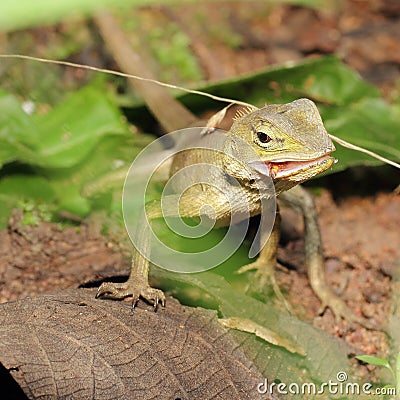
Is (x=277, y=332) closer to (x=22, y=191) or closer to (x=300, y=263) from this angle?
(x=300, y=263)

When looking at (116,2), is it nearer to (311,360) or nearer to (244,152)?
(244,152)

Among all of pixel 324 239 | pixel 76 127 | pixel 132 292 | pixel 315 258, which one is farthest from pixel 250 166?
pixel 76 127

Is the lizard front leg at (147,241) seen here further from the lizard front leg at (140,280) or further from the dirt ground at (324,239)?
the dirt ground at (324,239)

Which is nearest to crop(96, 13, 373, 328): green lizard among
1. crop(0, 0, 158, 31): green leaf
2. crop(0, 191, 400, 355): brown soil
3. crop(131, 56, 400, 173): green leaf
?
crop(0, 191, 400, 355): brown soil

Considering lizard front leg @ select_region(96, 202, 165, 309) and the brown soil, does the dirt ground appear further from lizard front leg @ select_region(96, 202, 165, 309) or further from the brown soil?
lizard front leg @ select_region(96, 202, 165, 309)

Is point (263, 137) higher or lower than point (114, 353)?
higher

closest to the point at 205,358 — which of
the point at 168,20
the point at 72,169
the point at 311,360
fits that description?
the point at 311,360
